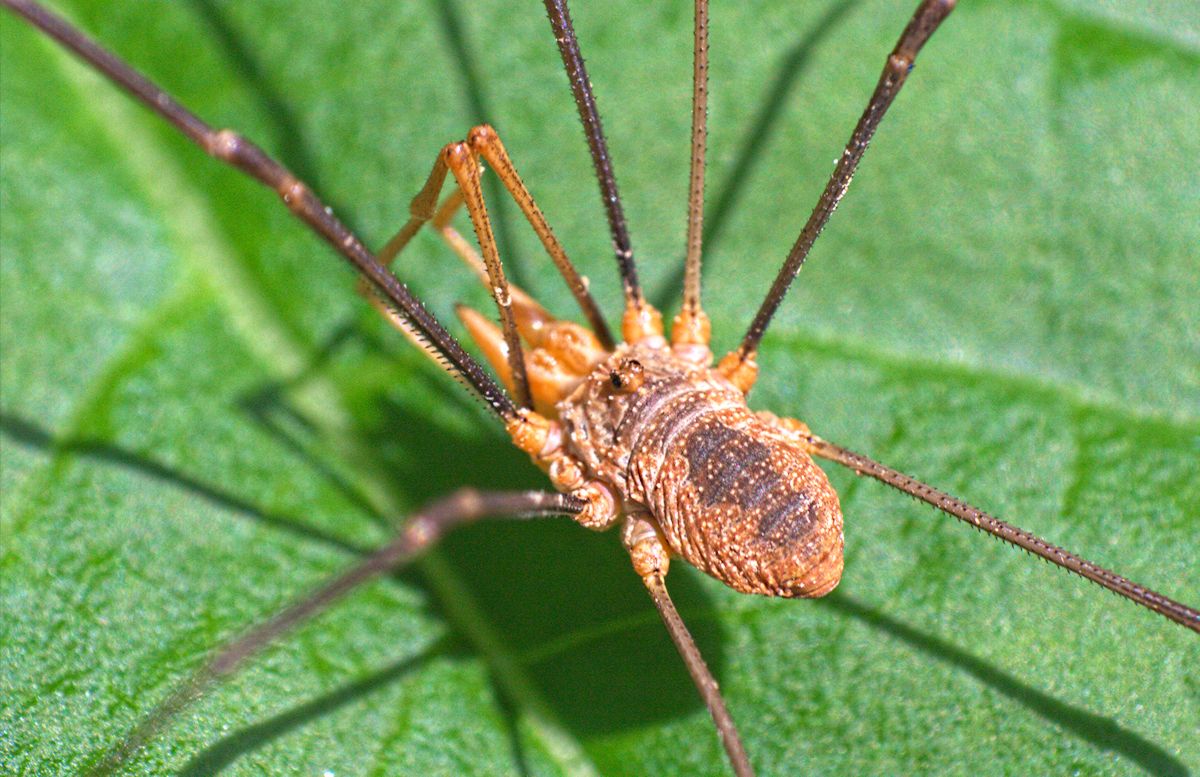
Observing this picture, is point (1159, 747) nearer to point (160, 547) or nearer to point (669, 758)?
point (669, 758)

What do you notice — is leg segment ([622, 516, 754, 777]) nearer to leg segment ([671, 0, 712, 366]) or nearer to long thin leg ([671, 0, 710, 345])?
leg segment ([671, 0, 712, 366])

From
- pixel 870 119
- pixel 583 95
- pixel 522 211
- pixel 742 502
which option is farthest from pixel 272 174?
pixel 870 119

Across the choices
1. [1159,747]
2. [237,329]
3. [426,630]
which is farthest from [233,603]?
[1159,747]

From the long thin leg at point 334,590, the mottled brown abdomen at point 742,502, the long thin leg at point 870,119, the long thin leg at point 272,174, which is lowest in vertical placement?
the long thin leg at point 334,590

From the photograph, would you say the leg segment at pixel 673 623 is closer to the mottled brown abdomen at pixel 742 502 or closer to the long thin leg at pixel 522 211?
the mottled brown abdomen at pixel 742 502

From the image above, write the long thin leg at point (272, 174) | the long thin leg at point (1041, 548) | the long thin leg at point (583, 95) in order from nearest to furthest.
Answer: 1. the long thin leg at point (272, 174)
2. the long thin leg at point (1041, 548)
3. the long thin leg at point (583, 95)

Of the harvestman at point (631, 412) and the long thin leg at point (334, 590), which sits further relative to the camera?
the harvestman at point (631, 412)

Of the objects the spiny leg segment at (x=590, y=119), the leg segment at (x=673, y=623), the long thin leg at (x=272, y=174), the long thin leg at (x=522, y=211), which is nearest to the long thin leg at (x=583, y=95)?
the spiny leg segment at (x=590, y=119)
